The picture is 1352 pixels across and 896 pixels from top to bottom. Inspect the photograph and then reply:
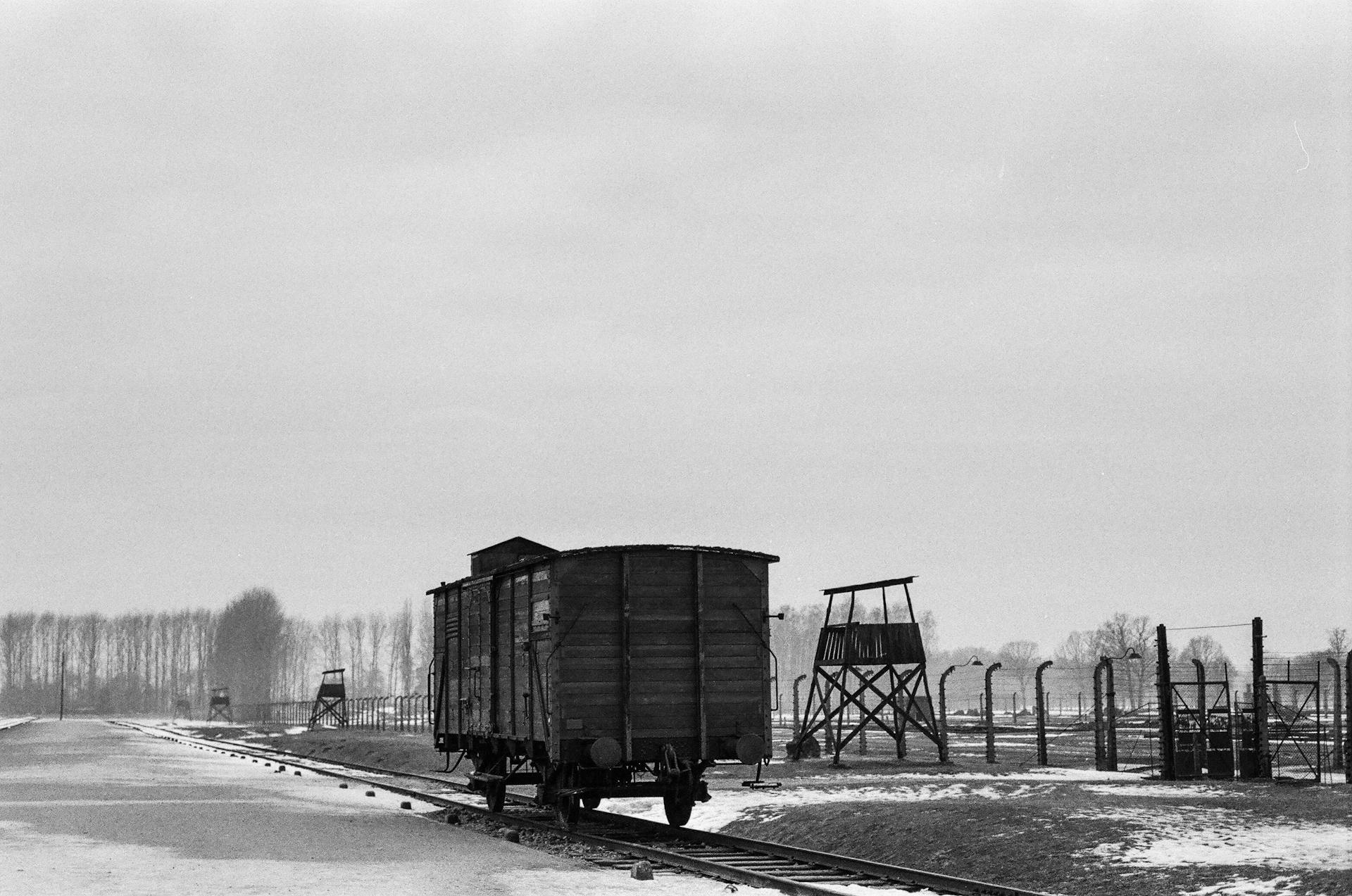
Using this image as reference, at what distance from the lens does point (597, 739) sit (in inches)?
716

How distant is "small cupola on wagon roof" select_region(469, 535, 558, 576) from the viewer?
2573cm

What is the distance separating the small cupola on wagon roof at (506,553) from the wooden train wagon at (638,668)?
5.24 metres

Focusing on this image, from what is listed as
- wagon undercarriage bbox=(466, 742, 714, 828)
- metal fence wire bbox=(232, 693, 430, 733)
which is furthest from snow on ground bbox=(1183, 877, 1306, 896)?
metal fence wire bbox=(232, 693, 430, 733)

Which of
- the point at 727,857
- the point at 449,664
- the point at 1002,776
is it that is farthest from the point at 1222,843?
the point at 449,664

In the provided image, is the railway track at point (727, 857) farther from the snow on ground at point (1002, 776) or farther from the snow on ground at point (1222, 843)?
the snow on ground at point (1002, 776)

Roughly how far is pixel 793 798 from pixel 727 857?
6775mm

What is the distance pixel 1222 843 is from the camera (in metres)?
15.0

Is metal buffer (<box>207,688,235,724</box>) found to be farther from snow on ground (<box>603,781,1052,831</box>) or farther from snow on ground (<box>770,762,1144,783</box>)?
snow on ground (<box>603,781,1052,831</box>)

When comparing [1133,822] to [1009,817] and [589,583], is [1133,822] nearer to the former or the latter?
[1009,817]

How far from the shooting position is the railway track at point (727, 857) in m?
13.6

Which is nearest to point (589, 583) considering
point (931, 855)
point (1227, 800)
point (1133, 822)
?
point (931, 855)

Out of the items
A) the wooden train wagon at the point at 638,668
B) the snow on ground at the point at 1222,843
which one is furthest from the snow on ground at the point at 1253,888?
the wooden train wagon at the point at 638,668

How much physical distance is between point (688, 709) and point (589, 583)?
2.21 metres

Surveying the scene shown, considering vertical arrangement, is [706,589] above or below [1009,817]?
above
